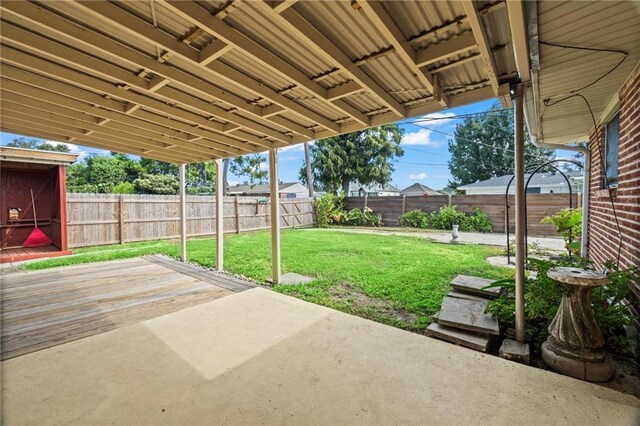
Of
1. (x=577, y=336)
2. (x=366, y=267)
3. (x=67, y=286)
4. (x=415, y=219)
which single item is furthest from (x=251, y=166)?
(x=577, y=336)

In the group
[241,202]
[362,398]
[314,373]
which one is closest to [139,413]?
[314,373]

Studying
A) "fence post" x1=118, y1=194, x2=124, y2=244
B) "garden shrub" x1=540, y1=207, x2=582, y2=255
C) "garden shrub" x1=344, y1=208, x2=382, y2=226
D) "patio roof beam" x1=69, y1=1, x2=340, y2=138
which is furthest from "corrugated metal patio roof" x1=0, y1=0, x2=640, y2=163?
"garden shrub" x1=344, y1=208, x2=382, y2=226

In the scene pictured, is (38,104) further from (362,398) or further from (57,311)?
(362,398)

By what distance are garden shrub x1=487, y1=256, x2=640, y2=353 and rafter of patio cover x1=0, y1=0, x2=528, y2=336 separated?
1.68 metres

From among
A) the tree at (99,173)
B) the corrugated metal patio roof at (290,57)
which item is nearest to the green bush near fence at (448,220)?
the corrugated metal patio roof at (290,57)

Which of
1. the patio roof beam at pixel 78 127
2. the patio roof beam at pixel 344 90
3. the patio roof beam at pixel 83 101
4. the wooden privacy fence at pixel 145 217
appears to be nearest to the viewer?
the patio roof beam at pixel 83 101

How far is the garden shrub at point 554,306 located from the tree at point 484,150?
23.8m

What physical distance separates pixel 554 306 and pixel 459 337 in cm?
90

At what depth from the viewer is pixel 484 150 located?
24312 mm

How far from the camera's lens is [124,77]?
2.28m

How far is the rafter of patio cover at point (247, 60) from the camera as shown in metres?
1.59

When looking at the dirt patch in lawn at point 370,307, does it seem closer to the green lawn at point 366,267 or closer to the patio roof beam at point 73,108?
the green lawn at point 366,267

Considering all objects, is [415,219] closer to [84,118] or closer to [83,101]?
[84,118]

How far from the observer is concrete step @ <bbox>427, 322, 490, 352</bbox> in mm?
2385
